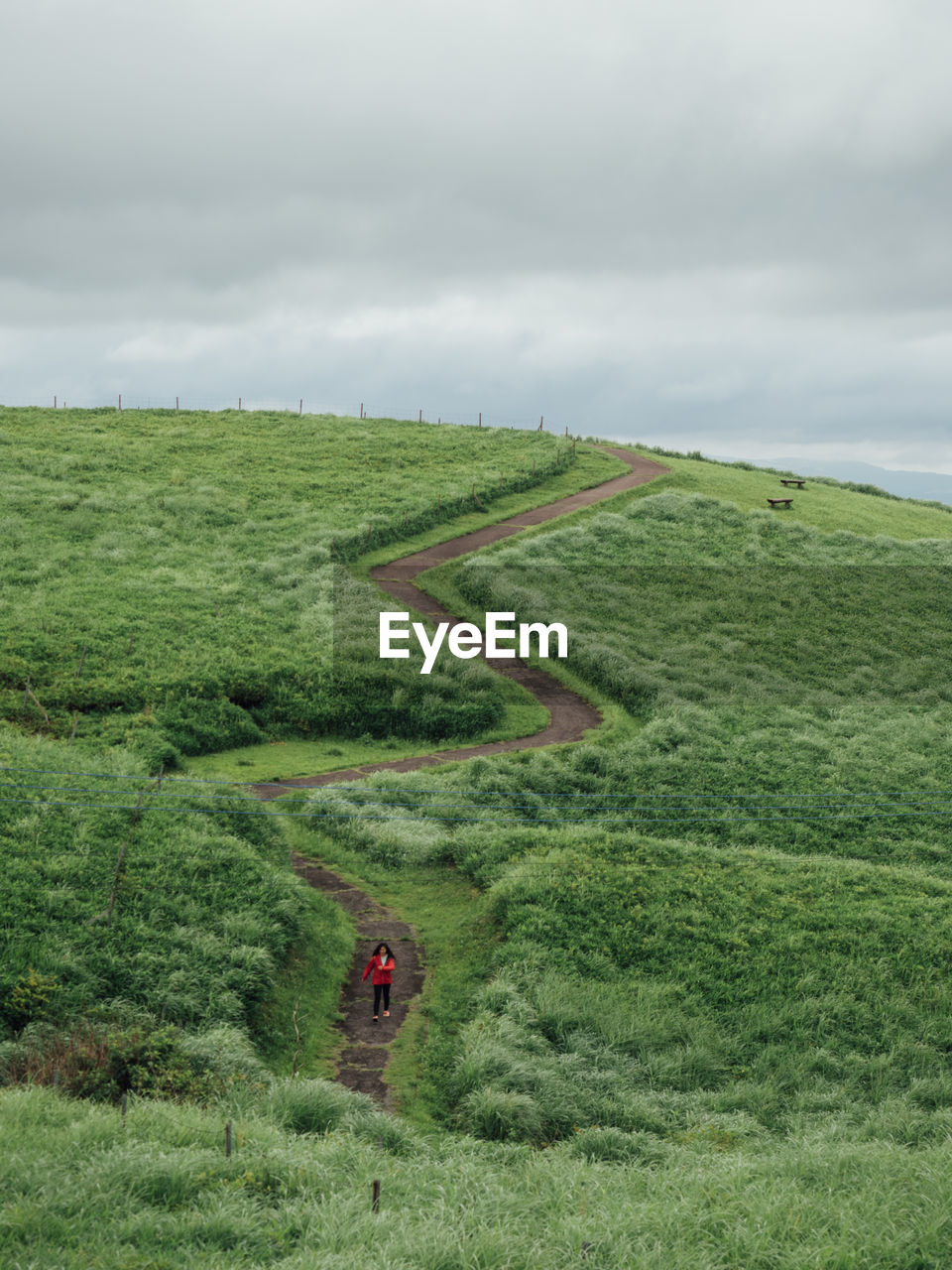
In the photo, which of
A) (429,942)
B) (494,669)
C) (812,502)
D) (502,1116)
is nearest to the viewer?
(502,1116)

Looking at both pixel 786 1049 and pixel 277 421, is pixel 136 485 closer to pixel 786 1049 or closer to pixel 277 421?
pixel 277 421

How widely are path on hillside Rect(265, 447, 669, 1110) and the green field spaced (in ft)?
1.47

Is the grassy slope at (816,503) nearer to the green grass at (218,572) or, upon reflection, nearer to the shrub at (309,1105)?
the green grass at (218,572)

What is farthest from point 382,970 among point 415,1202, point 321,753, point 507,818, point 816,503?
point 816,503

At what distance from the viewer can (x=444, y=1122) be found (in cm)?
1500

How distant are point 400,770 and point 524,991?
10955 millimetres

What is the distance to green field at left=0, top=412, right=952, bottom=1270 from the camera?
10539 mm

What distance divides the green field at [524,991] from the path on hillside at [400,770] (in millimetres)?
447

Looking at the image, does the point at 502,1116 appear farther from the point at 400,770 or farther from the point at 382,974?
the point at 400,770

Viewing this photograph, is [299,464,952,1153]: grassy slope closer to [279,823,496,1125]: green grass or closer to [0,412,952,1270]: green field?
[0,412,952,1270]: green field

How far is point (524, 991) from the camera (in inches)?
722

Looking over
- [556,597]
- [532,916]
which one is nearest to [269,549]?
[556,597]

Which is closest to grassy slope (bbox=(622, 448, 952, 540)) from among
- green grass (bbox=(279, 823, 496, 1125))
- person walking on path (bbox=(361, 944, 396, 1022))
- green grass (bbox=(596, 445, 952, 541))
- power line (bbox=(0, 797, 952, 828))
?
green grass (bbox=(596, 445, 952, 541))

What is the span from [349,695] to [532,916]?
42.1ft
